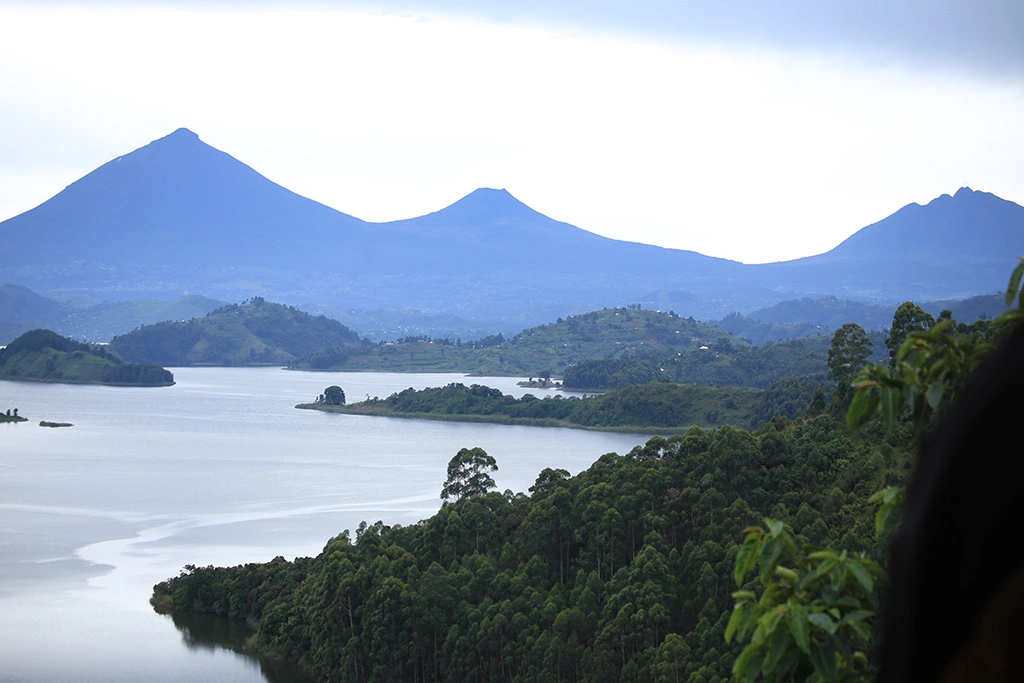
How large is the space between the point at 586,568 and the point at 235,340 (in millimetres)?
67313

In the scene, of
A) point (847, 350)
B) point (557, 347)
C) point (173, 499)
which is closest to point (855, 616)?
point (847, 350)

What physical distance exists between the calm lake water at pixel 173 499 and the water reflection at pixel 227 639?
0.05m

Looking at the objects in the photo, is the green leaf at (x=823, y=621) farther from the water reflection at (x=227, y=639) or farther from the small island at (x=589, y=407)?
the small island at (x=589, y=407)

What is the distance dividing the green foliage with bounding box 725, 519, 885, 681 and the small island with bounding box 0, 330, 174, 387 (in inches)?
2286

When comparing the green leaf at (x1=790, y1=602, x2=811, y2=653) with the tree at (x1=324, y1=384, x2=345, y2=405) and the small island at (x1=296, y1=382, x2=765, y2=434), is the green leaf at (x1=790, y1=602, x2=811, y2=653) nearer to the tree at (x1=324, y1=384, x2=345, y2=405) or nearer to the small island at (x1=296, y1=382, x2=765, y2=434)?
the small island at (x1=296, y1=382, x2=765, y2=434)

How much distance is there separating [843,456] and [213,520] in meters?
14.5

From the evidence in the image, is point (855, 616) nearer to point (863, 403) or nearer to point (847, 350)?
point (863, 403)

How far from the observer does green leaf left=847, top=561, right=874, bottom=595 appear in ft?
4.04

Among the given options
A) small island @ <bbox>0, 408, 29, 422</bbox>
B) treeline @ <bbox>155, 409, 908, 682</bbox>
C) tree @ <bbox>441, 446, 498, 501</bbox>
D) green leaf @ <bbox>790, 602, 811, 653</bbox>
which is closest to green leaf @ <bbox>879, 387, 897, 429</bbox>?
green leaf @ <bbox>790, 602, 811, 653</bbox>

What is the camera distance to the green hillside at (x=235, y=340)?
73688mm

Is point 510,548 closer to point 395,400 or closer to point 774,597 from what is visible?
point 774,597

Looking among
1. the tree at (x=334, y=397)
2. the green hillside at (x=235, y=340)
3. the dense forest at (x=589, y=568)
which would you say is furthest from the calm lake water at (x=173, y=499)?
the green hillside at (x=235, y=340)

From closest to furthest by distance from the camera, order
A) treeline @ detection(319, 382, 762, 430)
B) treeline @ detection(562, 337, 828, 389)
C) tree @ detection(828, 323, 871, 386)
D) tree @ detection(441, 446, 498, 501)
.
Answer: tree @ detection(441, 446, 498, 501) → tree @ detection(828, 323, 871, 386) → treeline @ detection(319, 382, 762, 430) → treeline @ detection(562, 337, 828, 389)

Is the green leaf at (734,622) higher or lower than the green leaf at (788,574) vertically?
lower
